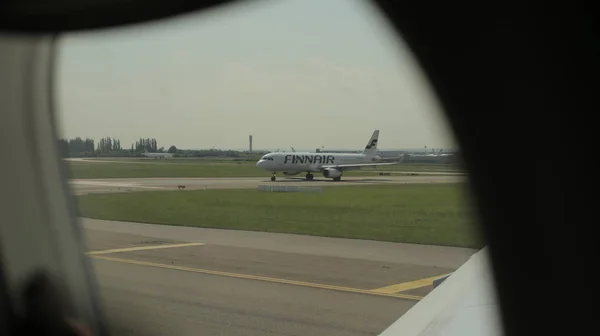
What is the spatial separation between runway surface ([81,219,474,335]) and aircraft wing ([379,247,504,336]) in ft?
5.45

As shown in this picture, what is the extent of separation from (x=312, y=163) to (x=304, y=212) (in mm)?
16241

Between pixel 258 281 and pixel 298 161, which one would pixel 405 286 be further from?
pixel 298 161

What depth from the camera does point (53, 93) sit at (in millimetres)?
5082

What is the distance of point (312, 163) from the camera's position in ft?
96.8

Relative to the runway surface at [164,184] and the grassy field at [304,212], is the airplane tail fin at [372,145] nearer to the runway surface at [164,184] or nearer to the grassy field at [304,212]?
the runway surface at [164,184]

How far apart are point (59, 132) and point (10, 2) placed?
6.94ft

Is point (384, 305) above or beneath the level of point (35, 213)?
beneath

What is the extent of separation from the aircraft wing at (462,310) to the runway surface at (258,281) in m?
1.66

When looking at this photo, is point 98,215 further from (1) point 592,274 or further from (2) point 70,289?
(1) point 592,274

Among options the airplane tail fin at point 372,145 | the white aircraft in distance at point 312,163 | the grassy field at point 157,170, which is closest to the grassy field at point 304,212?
the grassy field at point 157,170

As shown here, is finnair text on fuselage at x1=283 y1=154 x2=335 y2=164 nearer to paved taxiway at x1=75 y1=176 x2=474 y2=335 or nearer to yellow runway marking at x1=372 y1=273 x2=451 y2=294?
paved taxiway at x1=75 y1=176 x2=474 y2=335

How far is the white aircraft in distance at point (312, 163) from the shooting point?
28375 mm

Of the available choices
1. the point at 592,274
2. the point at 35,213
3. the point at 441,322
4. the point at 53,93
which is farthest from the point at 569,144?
the point at 53,93

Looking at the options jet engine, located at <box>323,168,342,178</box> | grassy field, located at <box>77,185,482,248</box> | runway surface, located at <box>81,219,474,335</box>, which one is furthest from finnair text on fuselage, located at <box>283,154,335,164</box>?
runway surface, located at <box>81,219,474,335</box>
